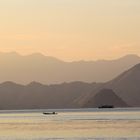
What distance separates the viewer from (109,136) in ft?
219

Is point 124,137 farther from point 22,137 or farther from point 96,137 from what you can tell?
point 22,137

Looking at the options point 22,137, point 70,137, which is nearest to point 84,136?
point 70,137

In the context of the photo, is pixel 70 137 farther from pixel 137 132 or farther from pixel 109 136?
pixel 137 132

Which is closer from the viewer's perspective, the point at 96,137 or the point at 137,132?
the point at 96,137

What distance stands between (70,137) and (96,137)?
8.62 feet

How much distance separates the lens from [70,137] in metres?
66.4

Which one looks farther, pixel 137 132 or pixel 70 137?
pixel 137 132

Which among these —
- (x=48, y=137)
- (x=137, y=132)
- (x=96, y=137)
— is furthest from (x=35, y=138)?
(x=137, y=132)

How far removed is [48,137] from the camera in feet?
224

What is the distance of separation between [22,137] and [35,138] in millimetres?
1904

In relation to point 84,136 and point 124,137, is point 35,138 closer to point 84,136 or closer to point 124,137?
point 84,136

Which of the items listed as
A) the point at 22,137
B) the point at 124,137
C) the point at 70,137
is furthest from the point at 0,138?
the point at 124,137

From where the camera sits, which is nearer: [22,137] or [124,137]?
[124,137]

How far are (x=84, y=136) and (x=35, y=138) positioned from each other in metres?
5.08
